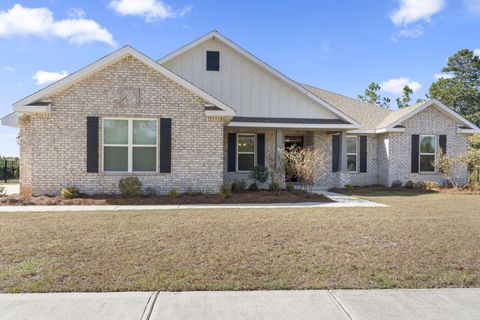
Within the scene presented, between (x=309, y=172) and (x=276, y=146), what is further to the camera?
(x=276, y=146)

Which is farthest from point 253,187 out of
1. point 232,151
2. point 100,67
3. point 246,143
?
point 100,67

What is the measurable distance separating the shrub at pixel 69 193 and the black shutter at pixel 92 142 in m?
0.81

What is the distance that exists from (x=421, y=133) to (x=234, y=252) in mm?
15524

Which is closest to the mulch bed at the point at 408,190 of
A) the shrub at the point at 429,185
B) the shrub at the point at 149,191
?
the shrub at the point at 429,185

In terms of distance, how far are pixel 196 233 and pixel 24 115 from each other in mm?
9576

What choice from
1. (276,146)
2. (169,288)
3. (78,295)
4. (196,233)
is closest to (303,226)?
(196,233)

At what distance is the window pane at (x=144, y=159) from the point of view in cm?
1287

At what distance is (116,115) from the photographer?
1260 cm

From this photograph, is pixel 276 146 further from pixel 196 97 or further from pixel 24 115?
pixel 24 115

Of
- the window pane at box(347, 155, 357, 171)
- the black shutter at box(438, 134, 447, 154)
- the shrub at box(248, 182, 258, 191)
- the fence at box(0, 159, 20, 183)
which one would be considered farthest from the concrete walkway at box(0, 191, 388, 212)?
the fence at box(0, 159, 20, 183)

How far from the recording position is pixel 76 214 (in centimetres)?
938

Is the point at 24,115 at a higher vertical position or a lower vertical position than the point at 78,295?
higher

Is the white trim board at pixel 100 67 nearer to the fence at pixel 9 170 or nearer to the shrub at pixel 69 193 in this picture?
the shrub at pixel 69 193

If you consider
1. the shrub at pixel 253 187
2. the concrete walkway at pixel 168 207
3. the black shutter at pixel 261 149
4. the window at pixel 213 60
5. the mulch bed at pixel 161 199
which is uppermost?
the window at pixel 213 60
